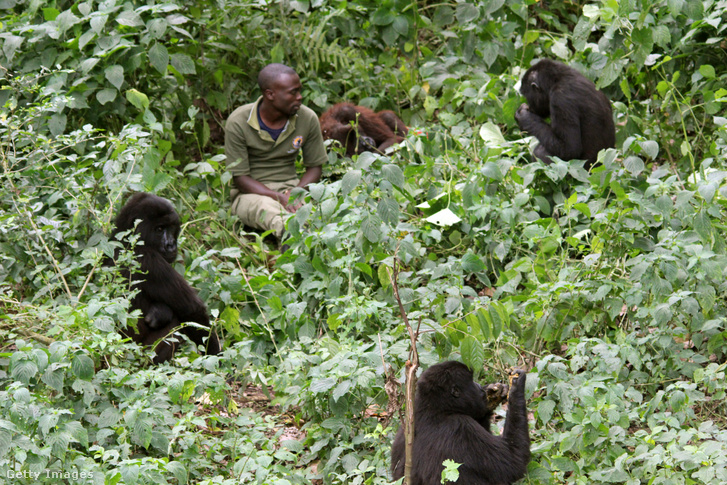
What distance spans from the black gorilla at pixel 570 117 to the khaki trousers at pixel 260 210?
2.30m

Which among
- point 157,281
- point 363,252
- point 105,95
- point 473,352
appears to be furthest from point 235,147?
point 473,352

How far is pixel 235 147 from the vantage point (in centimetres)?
764

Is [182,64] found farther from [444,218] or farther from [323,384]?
[323,384]

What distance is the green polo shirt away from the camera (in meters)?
7.64

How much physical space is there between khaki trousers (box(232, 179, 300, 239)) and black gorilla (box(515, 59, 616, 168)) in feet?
7.55

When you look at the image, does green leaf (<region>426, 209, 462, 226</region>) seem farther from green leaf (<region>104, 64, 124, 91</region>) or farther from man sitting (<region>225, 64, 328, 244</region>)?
green leaf (<region>104, 64, 124, 91</region>)

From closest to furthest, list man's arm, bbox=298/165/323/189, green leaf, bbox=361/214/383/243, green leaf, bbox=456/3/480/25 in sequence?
green leaf, bbox=361/214/383/243, man's arm, bbox=298/165/323/189, green leaf, bbox=456/3/480/25

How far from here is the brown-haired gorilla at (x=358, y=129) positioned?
313 inches

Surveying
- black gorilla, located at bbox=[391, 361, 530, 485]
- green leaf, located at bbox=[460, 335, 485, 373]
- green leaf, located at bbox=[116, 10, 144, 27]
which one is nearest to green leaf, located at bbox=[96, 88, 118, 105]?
green leaf, located at bbox=[116, 10, 144, 27]

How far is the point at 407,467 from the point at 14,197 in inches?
145

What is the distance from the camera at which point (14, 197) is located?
5.60m

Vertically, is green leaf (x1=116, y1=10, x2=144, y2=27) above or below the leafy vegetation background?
above

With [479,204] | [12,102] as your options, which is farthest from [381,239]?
[12,102]

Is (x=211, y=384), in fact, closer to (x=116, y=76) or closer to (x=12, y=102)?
(x=12, y=102)
